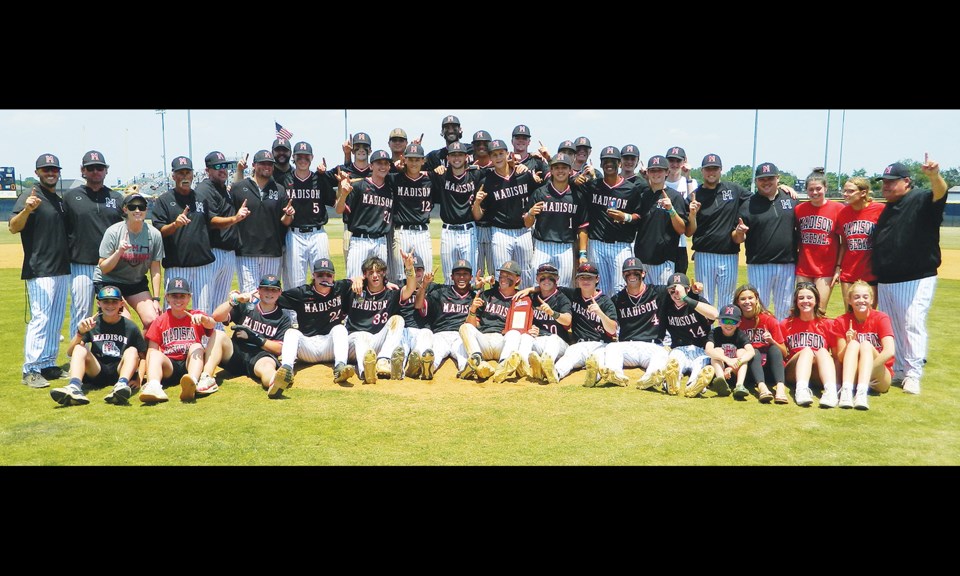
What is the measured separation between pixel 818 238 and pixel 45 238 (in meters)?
8.63

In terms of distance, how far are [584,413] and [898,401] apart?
321 centimetres

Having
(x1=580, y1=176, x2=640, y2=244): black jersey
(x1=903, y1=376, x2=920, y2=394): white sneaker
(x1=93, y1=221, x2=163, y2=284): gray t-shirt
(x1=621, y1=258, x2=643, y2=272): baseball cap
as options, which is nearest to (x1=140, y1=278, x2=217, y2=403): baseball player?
(x1=93, y1=221, x2=163, y2=284): gray t-shirt

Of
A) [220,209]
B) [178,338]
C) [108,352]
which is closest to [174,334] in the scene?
[178,338]

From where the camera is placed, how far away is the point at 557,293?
344 inches

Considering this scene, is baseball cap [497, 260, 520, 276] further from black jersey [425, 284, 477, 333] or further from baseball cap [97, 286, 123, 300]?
baseball cap [97, 286, 123, 300]

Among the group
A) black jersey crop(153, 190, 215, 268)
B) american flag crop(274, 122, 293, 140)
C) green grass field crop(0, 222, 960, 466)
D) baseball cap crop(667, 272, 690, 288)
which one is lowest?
green grass field crop(0, 222, 960, 466)

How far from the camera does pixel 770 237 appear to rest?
8844 mm

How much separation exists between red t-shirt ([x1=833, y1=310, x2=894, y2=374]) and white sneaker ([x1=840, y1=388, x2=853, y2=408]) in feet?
2.04

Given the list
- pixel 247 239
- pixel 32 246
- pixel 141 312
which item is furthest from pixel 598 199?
pixel 32 246

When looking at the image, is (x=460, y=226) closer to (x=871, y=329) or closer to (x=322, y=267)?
(x=322, y=267)

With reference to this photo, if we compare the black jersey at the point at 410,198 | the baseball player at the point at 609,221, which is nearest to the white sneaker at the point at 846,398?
the baseball player at the point at 609,221

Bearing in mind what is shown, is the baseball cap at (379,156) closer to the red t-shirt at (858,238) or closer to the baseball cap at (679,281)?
the baseball cap at (679,281)

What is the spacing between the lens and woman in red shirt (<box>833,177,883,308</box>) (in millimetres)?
8266

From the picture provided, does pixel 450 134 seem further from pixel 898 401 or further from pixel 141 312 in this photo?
pixel 898 401
